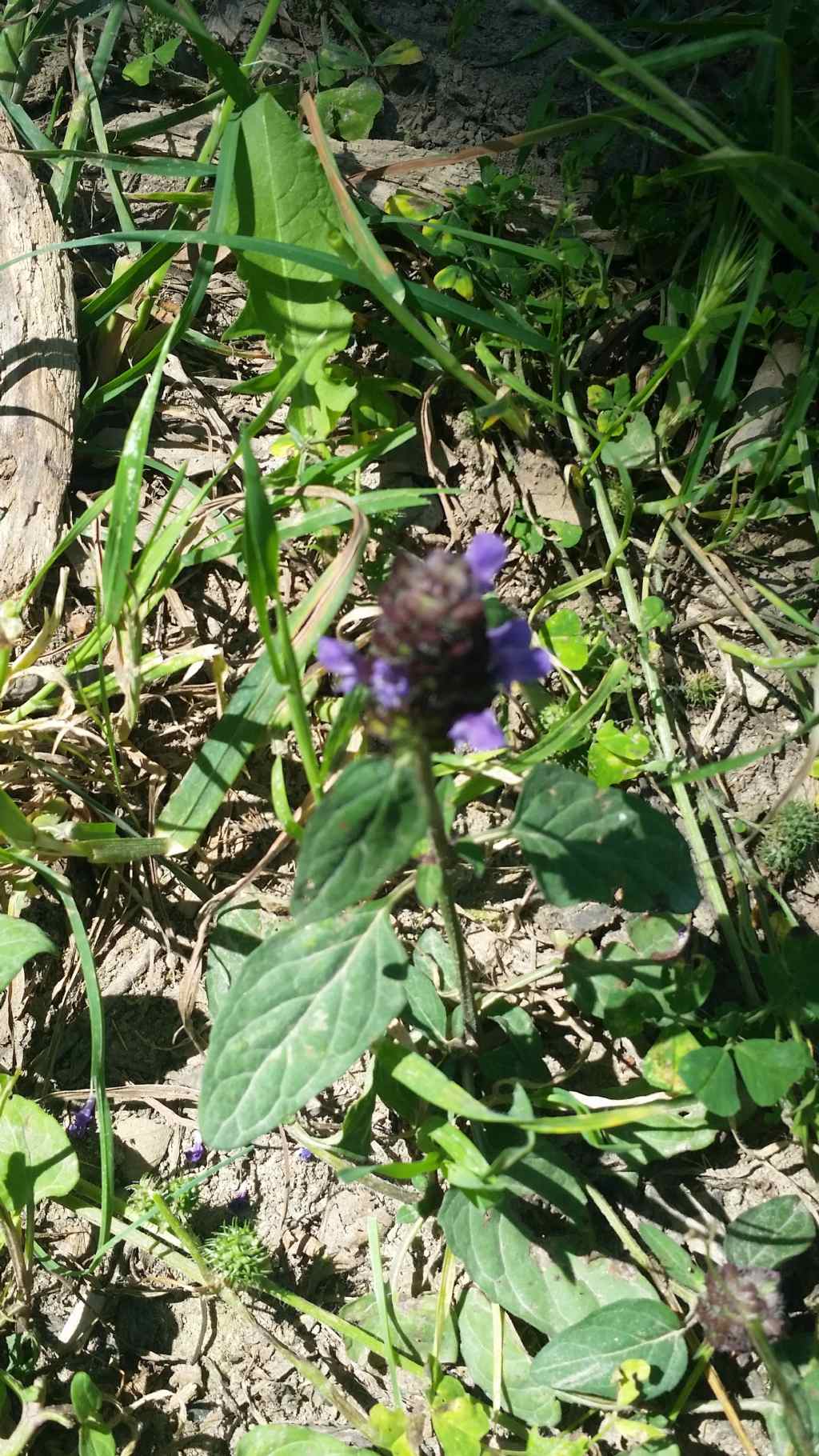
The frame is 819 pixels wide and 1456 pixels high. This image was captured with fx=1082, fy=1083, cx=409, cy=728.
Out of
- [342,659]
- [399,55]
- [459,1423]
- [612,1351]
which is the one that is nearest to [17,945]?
[342,659]

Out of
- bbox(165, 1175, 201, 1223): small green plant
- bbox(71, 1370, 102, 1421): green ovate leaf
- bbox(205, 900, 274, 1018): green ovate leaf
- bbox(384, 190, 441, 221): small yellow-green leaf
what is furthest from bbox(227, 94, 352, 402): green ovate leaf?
bbox(71, 1370, 102, 1421): green ovate leaf

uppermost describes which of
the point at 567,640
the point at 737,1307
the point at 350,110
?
the point at 350,110

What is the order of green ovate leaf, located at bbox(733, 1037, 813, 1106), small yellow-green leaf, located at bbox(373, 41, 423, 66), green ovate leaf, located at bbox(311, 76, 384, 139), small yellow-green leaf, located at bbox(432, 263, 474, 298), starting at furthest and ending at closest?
small yellow-green leaf, located at bbox(373, 41, 423, 66)
green ovate leaf, located at bbox(311, 76, 384, 139)
small yellow-green leaf, located at bbox(432, 263, 474, 298)
green ovate leaf, located at bbox(733, 1037, 813, 1106)

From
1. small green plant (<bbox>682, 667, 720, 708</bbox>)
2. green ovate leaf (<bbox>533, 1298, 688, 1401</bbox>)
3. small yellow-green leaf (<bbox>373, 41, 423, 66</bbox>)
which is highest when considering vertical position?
small yellow-green leaf (<bbox>373, 41, 423, 66</bbox>)

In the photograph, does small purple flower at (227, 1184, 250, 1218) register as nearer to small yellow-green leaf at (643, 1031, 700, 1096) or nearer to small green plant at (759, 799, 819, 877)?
small yellow-green leaf at (643, 1031, 700, 1096)

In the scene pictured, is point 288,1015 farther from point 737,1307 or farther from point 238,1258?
point 737,1307

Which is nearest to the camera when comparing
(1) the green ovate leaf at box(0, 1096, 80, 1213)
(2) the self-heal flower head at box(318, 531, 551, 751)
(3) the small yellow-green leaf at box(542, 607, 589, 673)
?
(2) the self-heal flower head at box(318, 531, 551, 751)
